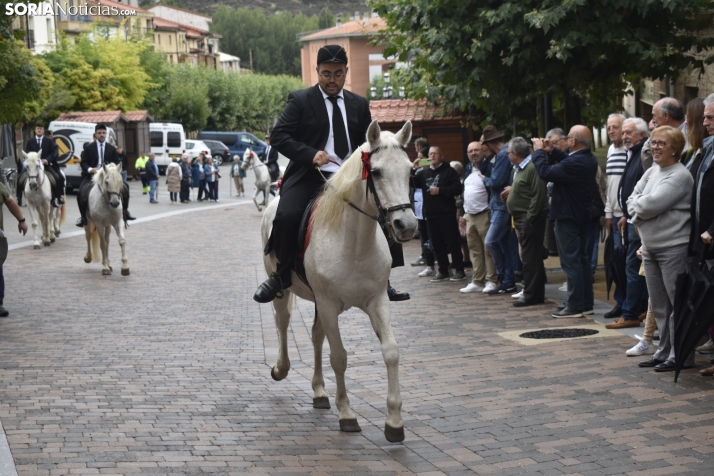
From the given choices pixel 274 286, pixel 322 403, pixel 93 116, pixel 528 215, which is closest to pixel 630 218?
pixel 528 215

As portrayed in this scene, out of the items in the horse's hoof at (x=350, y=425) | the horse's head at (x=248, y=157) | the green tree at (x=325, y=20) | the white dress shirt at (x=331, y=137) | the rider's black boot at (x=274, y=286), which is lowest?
the horse's hoof at (x=350, y=425)

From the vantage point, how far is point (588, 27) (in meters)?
13.9

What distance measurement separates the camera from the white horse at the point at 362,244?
686 cm

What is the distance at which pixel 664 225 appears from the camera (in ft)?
29.1

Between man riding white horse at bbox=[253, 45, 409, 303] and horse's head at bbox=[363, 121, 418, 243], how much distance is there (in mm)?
1099

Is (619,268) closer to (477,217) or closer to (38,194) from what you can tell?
(477,217)

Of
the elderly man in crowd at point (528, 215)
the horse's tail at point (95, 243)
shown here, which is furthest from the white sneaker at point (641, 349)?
the horse's tail at point (95, 243)

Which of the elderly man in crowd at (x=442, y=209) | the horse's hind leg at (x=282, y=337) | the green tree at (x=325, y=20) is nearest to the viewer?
the horse's hind leg at (x=282, y=337)

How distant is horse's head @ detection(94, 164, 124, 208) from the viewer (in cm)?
1803

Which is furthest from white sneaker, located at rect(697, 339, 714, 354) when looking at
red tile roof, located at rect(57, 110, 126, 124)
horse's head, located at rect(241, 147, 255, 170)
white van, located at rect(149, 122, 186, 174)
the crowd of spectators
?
white van, located at rect(149, 122, 186, 174)

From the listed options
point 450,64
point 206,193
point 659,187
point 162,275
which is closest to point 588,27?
point 450,64

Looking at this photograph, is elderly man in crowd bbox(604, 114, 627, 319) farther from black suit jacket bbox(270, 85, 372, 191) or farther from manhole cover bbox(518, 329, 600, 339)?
black suit jacket bbox(270, 85, 372, 191)

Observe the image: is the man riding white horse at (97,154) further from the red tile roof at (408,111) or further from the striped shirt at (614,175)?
the striped shirt at (614,175)

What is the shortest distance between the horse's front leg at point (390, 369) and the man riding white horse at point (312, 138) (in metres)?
0.78
